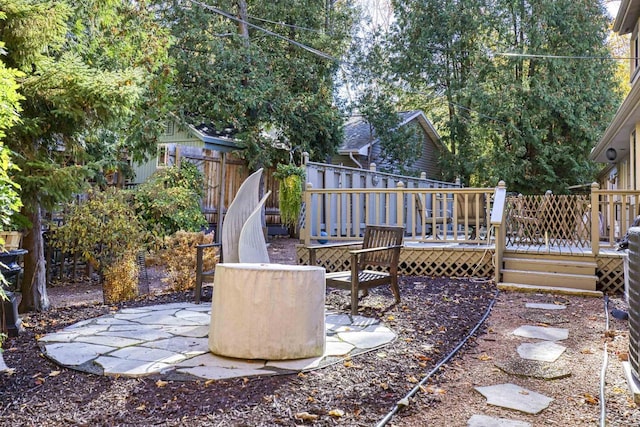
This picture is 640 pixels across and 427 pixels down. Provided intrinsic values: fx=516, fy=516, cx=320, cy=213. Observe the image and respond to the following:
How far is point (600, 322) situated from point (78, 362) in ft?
15.3

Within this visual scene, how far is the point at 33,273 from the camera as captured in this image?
5.43 meters

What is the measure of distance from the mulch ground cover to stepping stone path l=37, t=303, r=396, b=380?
0.32 feet

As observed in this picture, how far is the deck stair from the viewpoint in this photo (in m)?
6.82

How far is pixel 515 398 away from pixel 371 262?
122 inches

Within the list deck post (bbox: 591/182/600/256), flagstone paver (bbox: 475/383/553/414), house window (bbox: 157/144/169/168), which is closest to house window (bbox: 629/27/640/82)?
deck post (bbox: 591/182/600/256)

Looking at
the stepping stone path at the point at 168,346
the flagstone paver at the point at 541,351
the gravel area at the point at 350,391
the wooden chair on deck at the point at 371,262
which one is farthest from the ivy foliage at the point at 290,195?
the flagstone paver at the point at 541,351

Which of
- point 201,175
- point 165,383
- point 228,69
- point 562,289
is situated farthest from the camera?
point 228,69

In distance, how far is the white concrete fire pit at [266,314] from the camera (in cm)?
345

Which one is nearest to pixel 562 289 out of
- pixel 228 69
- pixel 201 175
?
pixel 201 175

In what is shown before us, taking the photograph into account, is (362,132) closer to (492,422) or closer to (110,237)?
(110,237)

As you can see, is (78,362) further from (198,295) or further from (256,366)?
(198,295)

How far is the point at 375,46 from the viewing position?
826 inches

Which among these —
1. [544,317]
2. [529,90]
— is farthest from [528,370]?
[529,90]

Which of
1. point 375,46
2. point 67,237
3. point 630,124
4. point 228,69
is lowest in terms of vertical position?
point 67,237
